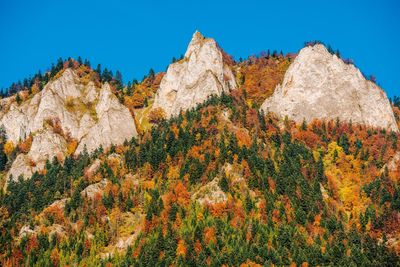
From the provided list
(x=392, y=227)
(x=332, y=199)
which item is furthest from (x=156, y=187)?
(x=392, y=227)

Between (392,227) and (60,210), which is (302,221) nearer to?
(392,227)

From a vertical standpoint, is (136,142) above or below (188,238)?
above

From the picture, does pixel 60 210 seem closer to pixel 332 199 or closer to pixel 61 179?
pixel 61 179

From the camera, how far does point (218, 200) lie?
154750mm

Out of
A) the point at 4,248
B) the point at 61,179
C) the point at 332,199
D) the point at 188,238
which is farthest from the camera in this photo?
the point at 61,179

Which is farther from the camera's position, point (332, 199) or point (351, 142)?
point (351, 142)

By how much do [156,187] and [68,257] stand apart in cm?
3091

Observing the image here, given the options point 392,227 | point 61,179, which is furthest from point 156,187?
point 392,227

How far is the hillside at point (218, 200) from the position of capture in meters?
140

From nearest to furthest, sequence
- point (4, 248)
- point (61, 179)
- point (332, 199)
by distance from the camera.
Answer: point (4, 248) < point (332, 199) < point (61, 179)

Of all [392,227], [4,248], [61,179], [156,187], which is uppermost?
[61,179]

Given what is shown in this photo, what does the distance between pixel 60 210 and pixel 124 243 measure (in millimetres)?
24428

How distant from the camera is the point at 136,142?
193 metres

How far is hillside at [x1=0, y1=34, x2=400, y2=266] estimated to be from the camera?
459 ft
